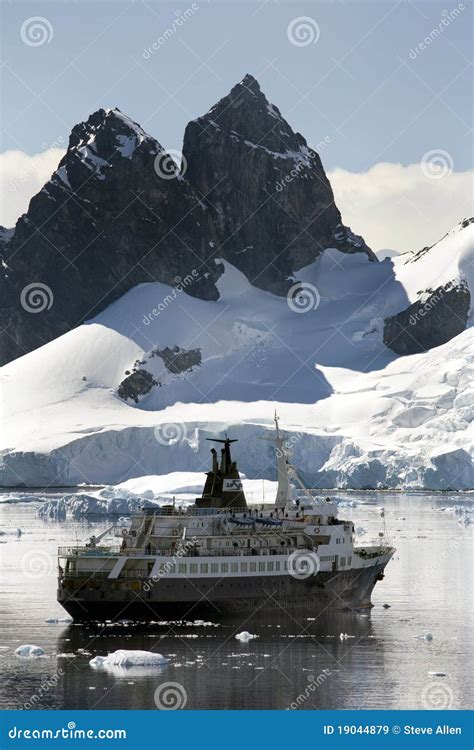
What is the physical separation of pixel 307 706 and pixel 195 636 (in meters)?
11.5

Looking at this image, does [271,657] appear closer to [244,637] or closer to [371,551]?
[244,637]

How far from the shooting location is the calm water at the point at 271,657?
38375 millimetres

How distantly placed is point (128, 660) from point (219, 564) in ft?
31.4

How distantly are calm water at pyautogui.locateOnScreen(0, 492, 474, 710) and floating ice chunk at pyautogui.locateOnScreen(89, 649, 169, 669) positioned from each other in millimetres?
402

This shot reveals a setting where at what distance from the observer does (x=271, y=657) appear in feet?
146

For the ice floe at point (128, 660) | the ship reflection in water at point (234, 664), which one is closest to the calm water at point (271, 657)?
the ship reflection in water at point (234, 664)

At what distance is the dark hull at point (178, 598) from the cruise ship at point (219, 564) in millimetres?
37

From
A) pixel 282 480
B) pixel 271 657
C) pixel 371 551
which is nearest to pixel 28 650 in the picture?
pixel 271 657

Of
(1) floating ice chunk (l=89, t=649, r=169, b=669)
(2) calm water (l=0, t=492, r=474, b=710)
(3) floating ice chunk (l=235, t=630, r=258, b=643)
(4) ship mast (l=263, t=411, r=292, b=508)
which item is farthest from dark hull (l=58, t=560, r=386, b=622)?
(1) floating ice chunk (l=89, t=649, r=169, b=669)

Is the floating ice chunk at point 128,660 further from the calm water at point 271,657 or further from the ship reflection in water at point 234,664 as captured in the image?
the calm water at point 271,657

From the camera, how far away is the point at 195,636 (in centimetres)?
4844

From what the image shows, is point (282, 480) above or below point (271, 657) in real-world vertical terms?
above
